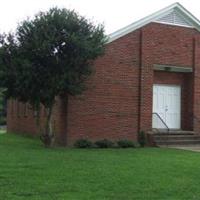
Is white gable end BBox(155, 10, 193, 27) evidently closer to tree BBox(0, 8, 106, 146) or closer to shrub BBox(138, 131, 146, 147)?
shrub BBox(138, 131, 146, 147)

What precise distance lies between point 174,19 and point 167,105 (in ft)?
14.4

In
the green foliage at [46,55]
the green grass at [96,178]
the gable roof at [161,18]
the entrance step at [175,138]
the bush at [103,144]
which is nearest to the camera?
the green grass at [96,178]

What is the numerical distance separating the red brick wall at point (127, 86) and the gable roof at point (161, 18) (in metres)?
0.25

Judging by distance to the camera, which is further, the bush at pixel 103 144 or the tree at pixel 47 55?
the bush at pixel 103 144

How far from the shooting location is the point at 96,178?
1284 centimetres

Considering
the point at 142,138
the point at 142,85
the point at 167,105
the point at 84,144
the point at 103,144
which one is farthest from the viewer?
the point at 167,105

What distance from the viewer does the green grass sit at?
10844 mm

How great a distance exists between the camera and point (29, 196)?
410 inches

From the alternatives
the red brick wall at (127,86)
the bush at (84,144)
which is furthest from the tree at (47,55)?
the red brick wall at (127,86)

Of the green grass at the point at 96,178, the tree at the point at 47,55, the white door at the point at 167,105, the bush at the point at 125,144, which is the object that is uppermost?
the tree at the point at 47,55

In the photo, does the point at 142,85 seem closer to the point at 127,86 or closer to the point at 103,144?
the point at 127,86

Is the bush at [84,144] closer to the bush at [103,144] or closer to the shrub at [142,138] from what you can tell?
the bush at [103,144]

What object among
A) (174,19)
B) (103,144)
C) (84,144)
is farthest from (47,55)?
(174,19)

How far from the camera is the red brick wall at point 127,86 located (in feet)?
86.0
